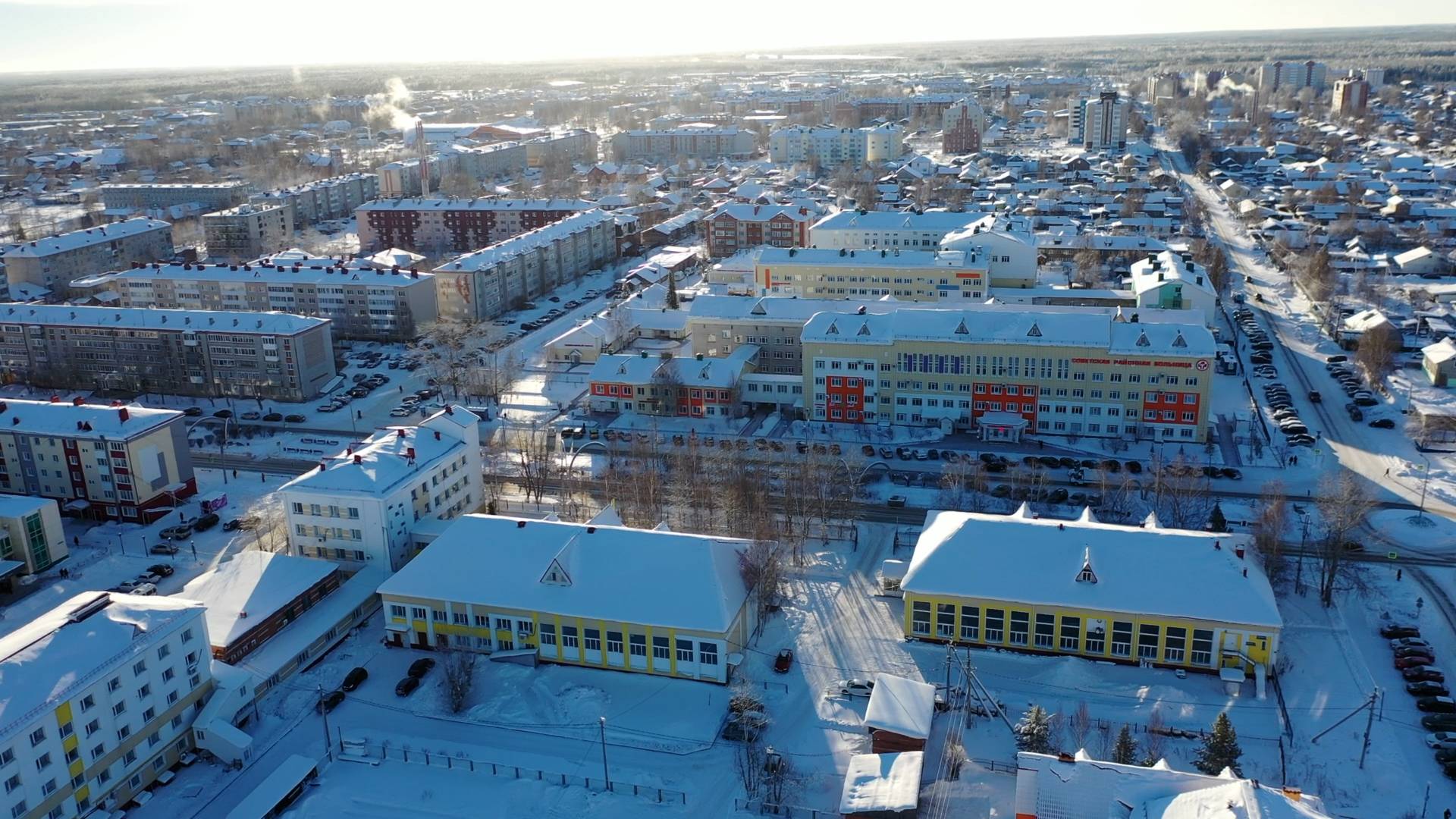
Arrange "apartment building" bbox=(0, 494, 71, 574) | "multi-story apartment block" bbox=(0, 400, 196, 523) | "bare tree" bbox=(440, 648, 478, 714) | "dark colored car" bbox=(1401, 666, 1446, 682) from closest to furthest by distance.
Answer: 1. "dark colored car" bbox=(1401, 666, 1446, 682)
2. "bare tree" bbox=(440, 648, 478, 714)
3. "apartment building" bbox=(0, 494, 71, 574)
4. "multi-story apartment block" bbox=(0, 400, 196, 523)

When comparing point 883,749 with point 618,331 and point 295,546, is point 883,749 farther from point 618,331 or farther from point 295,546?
point 618,331

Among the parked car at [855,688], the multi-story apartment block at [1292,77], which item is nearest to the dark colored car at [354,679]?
the parked car at [855,688]

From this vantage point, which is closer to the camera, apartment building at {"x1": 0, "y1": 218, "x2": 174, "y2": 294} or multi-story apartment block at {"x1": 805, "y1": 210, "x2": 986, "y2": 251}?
multi-story apartment block at {"x1": 805, "y1": 210, "x2": 986, "y2": 251}

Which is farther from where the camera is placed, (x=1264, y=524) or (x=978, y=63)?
(x=978, y=63)

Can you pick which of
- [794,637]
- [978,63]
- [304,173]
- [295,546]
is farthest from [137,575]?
[978,63]

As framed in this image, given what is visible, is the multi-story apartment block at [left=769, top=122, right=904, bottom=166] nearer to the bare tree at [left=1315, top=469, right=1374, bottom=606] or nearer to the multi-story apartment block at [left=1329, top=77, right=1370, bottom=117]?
the multi-story apartment block at [left=1329, top=77, right=1370, bottom=117]

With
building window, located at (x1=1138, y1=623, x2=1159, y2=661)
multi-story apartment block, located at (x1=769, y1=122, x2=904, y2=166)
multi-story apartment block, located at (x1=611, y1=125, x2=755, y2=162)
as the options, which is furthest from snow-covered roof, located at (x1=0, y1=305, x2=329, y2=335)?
multi-story apartment block, located at (x1=611, y1=125, x2=755, y2=162)

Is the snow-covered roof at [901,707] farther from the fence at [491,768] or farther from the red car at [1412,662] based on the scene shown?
the red car at [1412,662]

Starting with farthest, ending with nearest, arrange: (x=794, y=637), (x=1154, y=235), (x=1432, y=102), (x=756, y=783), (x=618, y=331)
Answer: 1. (x=1432, y=102)
2. (x=1154, y=235)
3. (x=618, y=331)
4. (x=794, y=637)
5. (x=756, y=783)

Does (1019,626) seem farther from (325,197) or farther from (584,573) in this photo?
(325,197)
